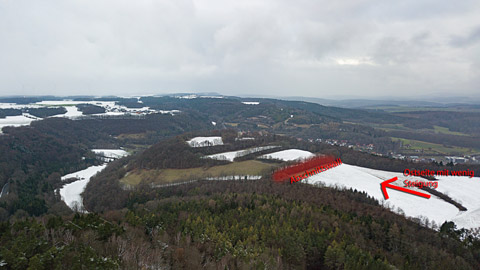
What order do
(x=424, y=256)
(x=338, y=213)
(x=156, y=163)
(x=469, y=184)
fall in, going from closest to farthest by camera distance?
(x=424, y=256), (x=338, y=213), (x=469, y=184), (x=156, y=163)

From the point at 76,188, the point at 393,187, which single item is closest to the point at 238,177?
the point at 393,187

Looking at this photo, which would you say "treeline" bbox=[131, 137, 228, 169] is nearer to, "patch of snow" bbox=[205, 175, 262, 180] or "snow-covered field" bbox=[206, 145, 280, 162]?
"snow-covered field" bbox=[206, 145, 280, 162]

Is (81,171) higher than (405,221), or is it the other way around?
(405,221)

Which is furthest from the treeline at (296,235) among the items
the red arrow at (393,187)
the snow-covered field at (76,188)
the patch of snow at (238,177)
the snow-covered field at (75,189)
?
the snow-covered field at (76,188)

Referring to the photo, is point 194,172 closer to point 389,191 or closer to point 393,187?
point 389,191

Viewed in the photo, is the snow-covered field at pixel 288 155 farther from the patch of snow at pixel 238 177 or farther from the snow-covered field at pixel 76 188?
the snow-covered field at pixel 76 188

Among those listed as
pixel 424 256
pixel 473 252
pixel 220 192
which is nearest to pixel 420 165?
pixel 473 252

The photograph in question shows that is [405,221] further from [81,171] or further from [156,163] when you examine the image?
[81,171]
